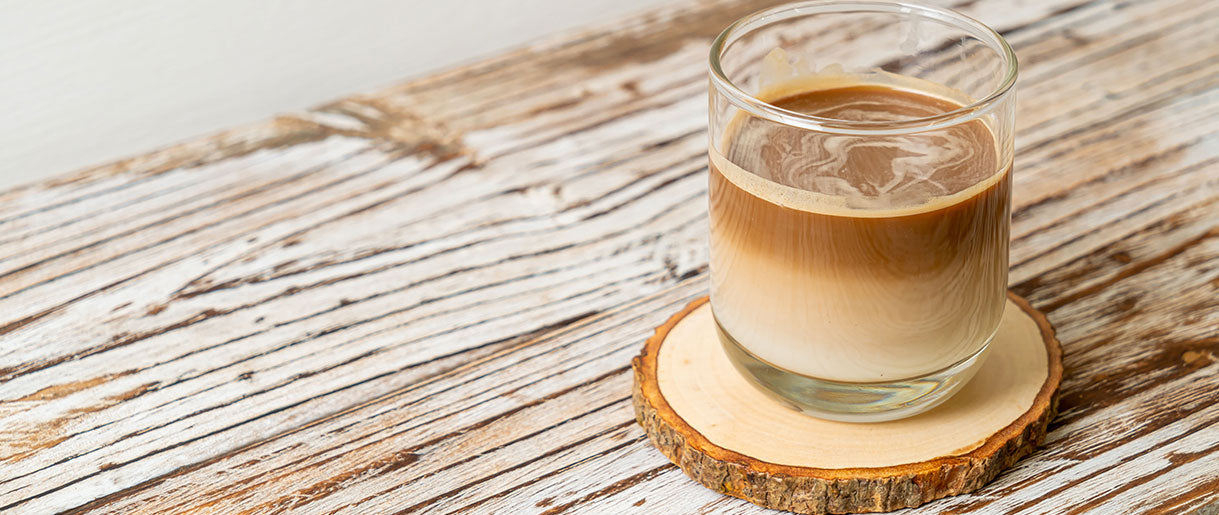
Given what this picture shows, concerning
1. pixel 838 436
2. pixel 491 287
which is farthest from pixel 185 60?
pixel 838 436

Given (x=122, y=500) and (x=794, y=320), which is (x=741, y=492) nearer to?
(x=794, y=320)

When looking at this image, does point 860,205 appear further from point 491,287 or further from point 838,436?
point 491,287

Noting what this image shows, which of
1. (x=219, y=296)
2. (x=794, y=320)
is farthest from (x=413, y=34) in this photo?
(x=794, y=320)

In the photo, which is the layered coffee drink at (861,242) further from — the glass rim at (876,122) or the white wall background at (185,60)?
the white wall background at (185,60)

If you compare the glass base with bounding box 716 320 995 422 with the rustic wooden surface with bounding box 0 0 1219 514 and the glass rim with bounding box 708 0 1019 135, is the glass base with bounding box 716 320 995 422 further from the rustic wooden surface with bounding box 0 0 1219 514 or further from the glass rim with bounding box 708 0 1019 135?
the glass rim with bounding box 708 0 1019 135

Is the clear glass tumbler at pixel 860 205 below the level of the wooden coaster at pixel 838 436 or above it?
above

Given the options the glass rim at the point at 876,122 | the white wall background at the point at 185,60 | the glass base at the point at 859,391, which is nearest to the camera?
the glass rim at the point at 876,122

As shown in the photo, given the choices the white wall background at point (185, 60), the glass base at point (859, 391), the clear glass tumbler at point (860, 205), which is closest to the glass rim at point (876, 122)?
the clear glass tumbler at point (860, 205)

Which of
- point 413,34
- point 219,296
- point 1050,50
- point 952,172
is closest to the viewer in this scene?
point 952,172
